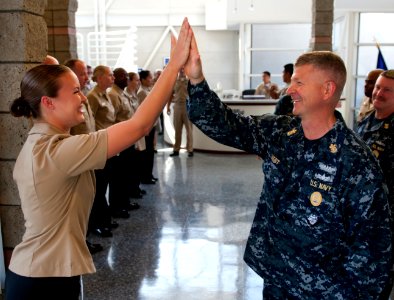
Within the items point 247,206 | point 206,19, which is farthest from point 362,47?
point 247,206

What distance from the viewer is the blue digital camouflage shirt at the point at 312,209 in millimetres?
1377

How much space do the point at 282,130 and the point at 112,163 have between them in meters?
3.24

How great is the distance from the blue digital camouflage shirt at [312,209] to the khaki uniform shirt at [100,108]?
2.91 m

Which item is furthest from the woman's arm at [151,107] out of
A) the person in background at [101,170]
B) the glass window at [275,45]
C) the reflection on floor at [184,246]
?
the glass window at [275,45]

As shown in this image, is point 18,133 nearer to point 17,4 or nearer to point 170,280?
point 17,4

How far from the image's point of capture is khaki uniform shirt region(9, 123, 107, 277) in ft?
4.51

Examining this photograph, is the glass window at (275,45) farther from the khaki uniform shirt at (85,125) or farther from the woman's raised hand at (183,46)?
the woman's raised hand at (183,46)

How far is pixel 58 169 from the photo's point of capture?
138 cm

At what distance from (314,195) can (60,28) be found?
17.0 ft

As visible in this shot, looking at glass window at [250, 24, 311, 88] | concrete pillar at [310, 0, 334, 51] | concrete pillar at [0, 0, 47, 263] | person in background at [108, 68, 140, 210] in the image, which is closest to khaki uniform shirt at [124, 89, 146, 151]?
person in background at [108, 68, 140, 210]

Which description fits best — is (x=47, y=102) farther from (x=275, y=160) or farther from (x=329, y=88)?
(x=329, y=88)

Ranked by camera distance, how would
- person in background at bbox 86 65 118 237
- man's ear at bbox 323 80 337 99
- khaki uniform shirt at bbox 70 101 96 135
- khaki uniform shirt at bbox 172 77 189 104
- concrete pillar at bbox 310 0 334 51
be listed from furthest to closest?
1. khaki uniform shirt at bbox 172 77 189 104
2. concrete pillar at bbox 310 0 334 51
3. person in background at bbox 86 65 118 237
4. khaki uniform shirt at bbox 70 101 96 135
5. man's ear at bbox 323 80 337 99

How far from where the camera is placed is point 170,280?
327cm

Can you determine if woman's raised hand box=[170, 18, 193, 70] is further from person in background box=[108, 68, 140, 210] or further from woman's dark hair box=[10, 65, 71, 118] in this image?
person in background box=[108, 68, 140, 210]
